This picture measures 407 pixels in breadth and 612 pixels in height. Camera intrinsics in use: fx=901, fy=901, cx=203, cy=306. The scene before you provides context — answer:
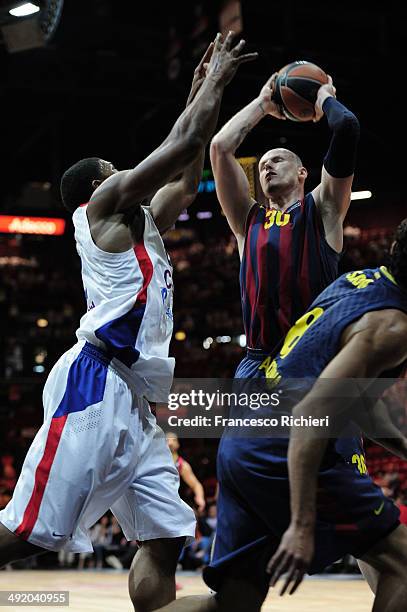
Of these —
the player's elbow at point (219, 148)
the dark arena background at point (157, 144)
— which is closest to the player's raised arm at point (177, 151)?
the player's elbow at point (219, 148)

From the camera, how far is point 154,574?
3473 millimetres

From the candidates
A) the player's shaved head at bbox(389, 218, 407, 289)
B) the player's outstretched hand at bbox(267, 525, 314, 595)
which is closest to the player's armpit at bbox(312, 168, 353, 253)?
the player's shaved head at bbox(389, 218, 407, 289)

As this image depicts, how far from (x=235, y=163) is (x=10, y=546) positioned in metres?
1.98

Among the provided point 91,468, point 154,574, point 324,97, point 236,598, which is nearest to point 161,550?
point 154,574

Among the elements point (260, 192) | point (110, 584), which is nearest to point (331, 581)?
point (110, 584)

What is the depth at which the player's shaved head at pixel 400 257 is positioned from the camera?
2.72 metres

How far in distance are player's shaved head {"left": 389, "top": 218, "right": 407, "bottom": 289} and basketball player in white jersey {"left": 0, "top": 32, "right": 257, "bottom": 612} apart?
3.60 ft

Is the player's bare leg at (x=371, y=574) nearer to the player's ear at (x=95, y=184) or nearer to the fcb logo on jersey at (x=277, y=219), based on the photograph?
the fcb logo on jersey at (x=277, y=219)

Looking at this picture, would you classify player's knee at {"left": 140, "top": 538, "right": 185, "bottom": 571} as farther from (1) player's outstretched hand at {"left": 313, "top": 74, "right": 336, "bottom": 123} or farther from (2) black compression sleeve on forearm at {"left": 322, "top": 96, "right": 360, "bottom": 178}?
(1) player's outstretched hand at {"left": 313, "top": 74, "right": 336, "bottom": 123}

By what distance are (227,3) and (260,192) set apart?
6693 mm

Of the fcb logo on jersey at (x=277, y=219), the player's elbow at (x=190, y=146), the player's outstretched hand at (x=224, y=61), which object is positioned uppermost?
the player's outstretched hand at (x=224, y=61)

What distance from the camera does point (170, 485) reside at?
11.7 feet

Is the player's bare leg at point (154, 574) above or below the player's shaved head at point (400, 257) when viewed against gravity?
below

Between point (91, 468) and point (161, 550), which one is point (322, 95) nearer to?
point (91, 468)
